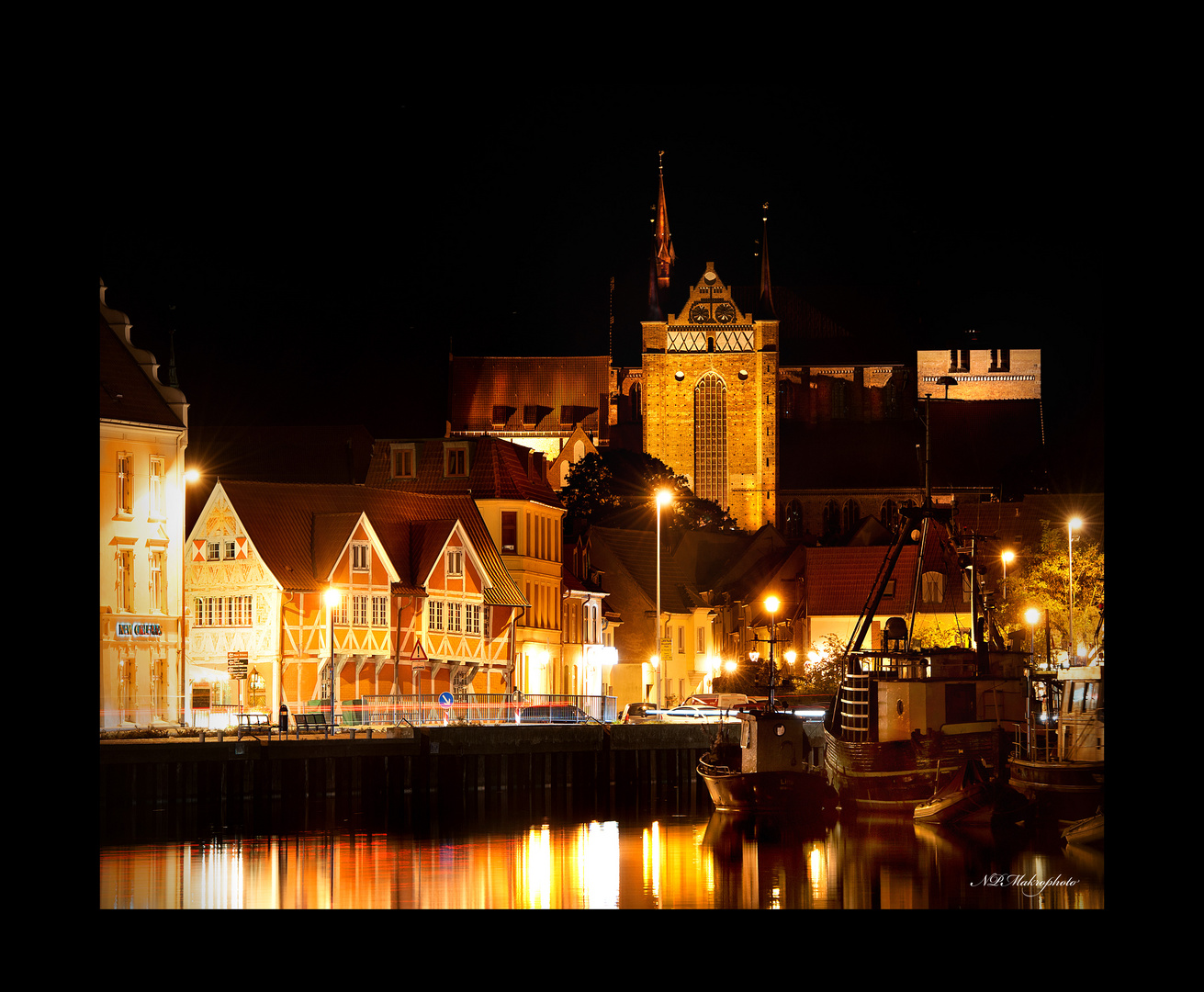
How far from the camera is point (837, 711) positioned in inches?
1903

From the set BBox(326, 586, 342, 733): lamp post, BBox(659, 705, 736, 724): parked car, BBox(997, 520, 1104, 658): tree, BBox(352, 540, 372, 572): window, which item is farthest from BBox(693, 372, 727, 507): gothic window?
BBox(326, 586, 342, 733): lamp post

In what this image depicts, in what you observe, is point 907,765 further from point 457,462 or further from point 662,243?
point 662,243

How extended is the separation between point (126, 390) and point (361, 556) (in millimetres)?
10153

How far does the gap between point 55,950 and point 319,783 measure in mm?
28535

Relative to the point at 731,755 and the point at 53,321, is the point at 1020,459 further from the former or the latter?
the point at 53,321

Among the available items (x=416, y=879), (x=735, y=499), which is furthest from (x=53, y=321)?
(x=735, y=499)

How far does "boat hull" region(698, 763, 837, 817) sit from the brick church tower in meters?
104

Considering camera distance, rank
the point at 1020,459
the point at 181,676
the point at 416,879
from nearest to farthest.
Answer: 1. the point at 416,879
2. the point at 181,676
3. the point at 1020,459

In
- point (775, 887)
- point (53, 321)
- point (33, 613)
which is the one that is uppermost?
point (53, 321)

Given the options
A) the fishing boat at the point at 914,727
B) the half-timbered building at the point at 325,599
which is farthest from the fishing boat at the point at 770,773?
the half-timbered building at the point at 325,599

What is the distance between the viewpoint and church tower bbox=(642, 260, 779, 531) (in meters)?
153

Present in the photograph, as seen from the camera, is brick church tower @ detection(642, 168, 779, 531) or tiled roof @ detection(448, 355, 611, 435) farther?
tiled roof @ detection(448, 355, 611, 435)

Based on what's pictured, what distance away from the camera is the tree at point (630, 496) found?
116 m

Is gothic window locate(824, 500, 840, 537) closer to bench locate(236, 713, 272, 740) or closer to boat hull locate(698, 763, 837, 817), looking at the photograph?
bench locate(236, 713, 272, 740)
